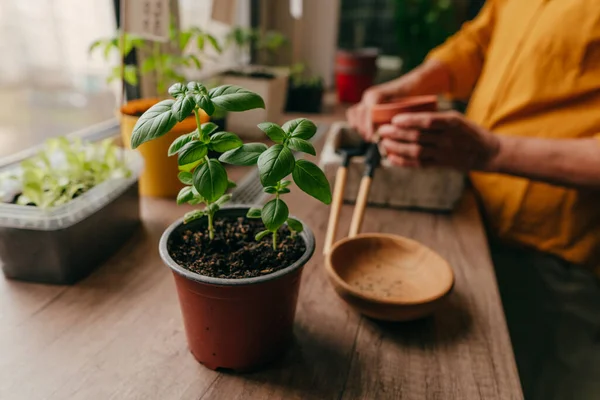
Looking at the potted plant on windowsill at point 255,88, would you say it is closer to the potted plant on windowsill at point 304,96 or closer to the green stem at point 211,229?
the potted plant on windowsill at point 304,96

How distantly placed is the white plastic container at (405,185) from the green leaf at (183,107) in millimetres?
568

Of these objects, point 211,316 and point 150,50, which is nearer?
point 211,316

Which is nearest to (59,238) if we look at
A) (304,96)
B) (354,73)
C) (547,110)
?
(547,110)

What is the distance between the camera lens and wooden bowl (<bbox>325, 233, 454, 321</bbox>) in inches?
25.1

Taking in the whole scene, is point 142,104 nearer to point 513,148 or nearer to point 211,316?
point 211,316

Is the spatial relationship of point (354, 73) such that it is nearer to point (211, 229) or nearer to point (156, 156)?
point (156, 156)

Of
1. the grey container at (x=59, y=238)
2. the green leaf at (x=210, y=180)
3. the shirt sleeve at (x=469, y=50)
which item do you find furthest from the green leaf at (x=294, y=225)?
the shirt sleeve at (x=469, y=50)

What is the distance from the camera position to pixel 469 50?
4.65 ft

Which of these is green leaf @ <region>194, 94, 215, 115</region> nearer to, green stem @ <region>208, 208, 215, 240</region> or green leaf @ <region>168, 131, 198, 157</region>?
green leaf @ <region>168, 131, 198, 157</region>

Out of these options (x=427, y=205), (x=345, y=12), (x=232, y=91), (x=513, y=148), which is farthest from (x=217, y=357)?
(x=345, y=12)

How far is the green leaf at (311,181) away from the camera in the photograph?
49 cm

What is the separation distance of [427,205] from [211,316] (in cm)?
66

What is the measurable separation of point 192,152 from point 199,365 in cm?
28

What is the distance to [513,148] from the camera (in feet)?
3.15
